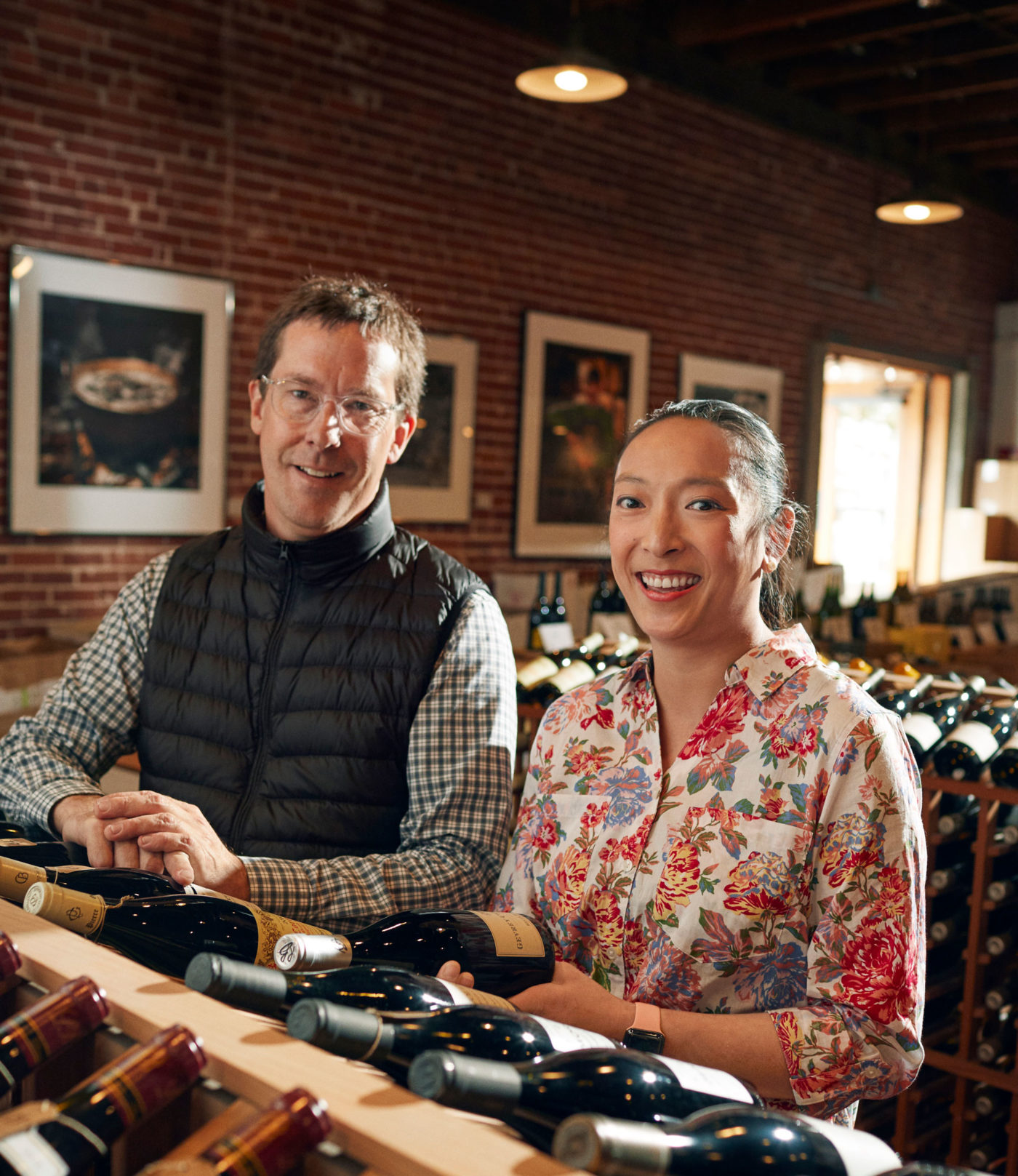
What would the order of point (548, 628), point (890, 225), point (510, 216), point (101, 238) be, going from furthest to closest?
point (890, 225)
point (510, 216)
point (101, 238)
point (548, 628)

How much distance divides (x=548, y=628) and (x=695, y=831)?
6.34 feet

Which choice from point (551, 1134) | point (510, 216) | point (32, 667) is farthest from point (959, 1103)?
point (510, 216)

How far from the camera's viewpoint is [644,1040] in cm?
106

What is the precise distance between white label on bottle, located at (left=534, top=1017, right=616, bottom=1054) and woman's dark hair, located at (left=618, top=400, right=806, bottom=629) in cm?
63

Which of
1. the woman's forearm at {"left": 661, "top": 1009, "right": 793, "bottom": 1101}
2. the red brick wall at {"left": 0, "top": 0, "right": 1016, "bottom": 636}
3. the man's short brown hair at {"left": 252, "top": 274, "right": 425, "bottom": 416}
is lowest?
the woman's forearm at {"left": 661, "top": 1009, "right": 793, "bottom": 1101}

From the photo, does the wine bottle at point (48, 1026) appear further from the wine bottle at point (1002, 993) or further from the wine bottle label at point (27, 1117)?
the wine bottle at point (1002, 993)

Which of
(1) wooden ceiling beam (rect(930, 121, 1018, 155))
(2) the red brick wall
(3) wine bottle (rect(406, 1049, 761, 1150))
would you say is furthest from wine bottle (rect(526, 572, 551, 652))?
(1) wooden ceiling beam (rect(930, 121, 1018, 155))

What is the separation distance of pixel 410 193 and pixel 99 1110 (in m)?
4.24

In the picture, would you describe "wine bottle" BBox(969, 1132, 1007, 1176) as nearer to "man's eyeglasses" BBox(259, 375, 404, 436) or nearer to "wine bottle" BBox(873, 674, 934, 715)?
"wine bottle" BBox(873, 674, 934, 715)

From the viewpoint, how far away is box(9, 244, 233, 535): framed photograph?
3.44 meters

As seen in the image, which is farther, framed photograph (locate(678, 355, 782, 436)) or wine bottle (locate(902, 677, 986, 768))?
framed photograph (locate(678, 355, 782, 436))

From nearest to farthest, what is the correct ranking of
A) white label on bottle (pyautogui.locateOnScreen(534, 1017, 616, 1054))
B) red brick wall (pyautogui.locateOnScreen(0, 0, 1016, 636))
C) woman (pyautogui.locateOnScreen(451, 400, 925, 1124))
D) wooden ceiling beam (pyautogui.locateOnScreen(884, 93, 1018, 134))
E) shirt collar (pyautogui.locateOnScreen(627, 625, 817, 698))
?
white label on bottle (pyautogui.locateOnScreen(534, 1017, 616, 1054))
woman (pyautogui.locateOnScreen(451, 400, 925, 1124))
shirt collar (pyautogui.locateOnScreen(627, 625, 817, 698))
red brick wall (pyautogui.locateOnScreen(0, 0, 1016, 636))
wooden ceiling beam (pyautogui.locateOnScreen(884, 93, 1018, 134))

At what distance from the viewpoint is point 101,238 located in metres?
3.59

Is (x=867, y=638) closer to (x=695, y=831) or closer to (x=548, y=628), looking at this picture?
(x=548, y=628)
